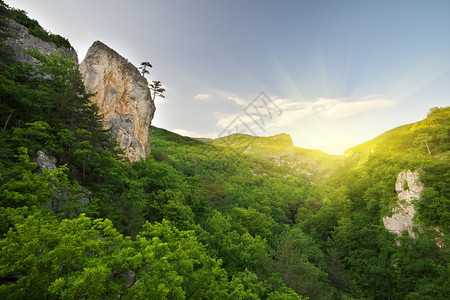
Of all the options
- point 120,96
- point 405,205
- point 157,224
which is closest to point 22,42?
point 120,96

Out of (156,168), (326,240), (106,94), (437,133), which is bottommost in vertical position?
(326,240)

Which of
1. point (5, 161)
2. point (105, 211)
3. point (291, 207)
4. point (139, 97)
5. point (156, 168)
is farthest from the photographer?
point (291, 207)

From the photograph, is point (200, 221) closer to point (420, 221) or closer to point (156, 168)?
point (156, 168)

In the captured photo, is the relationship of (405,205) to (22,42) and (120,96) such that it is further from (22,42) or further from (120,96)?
(22,42)

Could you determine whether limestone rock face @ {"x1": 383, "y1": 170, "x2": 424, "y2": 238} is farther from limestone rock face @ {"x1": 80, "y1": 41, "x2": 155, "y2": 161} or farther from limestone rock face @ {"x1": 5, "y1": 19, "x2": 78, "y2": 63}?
limestone rock face @ {"x1": 5, "y1": 19, "x2": 78, "y2": 63}

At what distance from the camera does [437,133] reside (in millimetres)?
31344

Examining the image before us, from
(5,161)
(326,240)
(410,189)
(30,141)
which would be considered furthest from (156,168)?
(410,189)

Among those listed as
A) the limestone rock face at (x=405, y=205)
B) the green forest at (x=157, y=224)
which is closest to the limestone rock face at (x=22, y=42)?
the green forest at (x=157, y=224)

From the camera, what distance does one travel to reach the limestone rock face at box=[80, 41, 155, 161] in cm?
2805

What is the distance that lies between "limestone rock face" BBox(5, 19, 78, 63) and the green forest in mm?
1082

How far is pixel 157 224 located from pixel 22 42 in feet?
92.9

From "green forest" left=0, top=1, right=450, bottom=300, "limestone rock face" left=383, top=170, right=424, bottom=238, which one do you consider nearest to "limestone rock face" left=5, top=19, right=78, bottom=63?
"green forest" left=0, top=1, right=450, bottom=300

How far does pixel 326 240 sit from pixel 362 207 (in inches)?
371

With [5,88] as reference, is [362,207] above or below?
below
